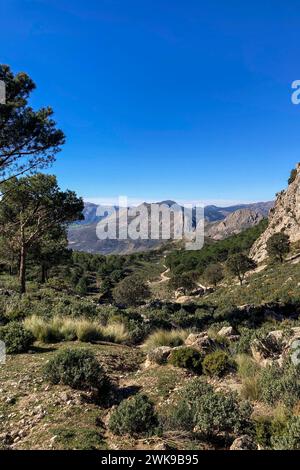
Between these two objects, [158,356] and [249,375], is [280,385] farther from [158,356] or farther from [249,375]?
[158,356]

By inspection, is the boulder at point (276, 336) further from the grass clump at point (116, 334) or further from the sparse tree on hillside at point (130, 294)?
the sparse tree on hillside at point (130, 294)

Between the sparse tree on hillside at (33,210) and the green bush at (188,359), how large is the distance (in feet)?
61.3

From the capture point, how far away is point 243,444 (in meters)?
5.27

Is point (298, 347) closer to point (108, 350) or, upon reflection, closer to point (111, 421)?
point (111, 421)

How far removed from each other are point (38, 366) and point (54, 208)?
1989 centimetres

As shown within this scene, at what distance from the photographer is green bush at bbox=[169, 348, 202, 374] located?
9617 mm

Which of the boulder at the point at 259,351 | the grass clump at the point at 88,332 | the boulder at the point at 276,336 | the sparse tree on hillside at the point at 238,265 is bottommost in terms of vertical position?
the sparse tree on hillside at the point at 238,265

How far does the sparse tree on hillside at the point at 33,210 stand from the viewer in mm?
26375

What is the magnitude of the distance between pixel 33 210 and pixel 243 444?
2535cm

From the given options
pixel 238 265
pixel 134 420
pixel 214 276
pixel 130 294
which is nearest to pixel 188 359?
pixel 134 420

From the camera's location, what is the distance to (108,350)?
38.0ft

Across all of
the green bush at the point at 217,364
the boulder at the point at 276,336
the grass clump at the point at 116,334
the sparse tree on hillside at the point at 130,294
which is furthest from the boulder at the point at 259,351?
the sparse tree on hillside at the point at 130,294
